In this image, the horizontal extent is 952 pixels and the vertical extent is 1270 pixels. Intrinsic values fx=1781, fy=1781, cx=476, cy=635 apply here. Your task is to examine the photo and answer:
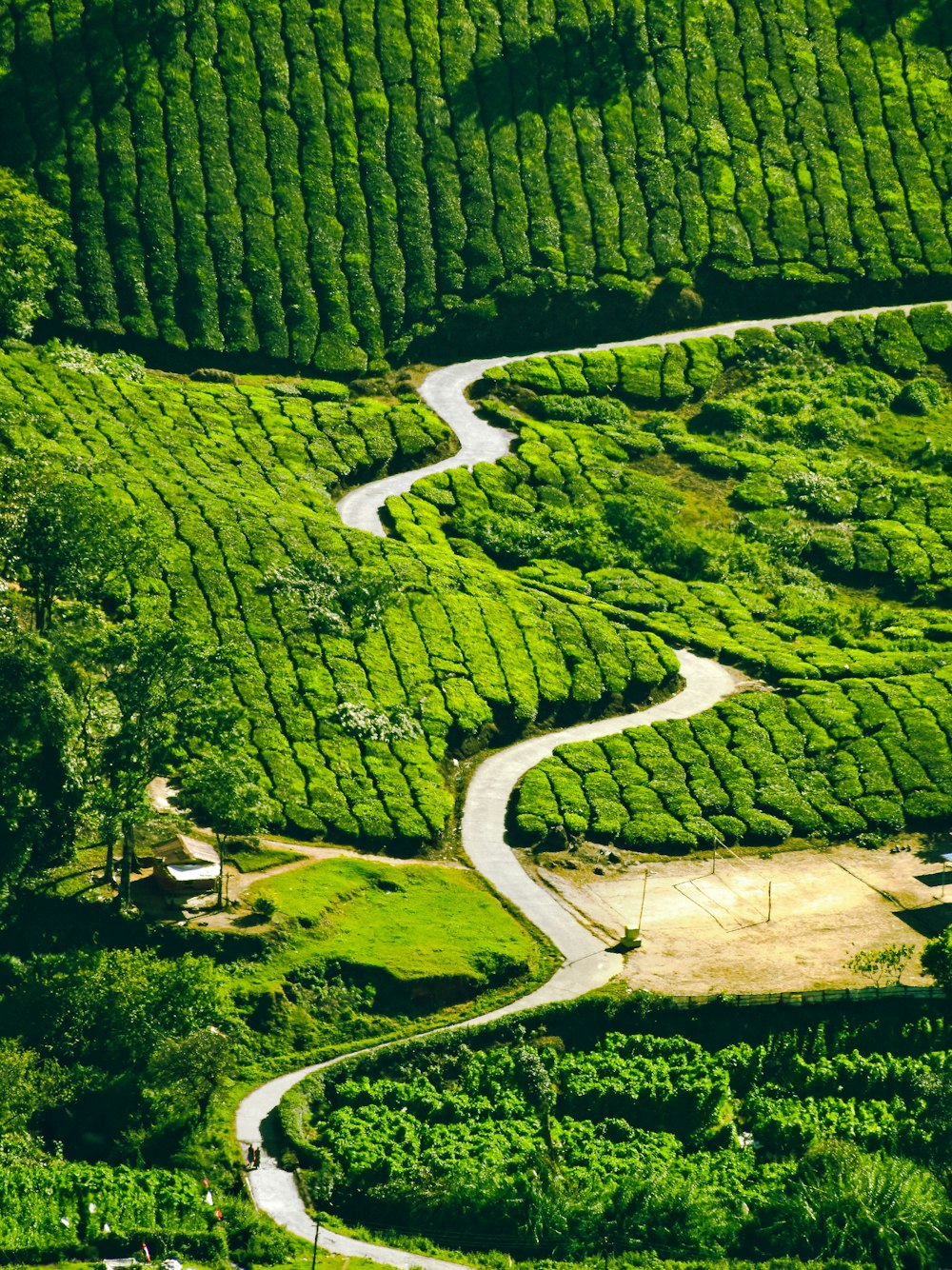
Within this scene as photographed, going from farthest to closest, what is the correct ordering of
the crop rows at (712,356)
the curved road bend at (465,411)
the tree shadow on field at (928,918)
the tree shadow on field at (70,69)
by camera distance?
1. the tree shadow on field at (70,69)
2. the crop rows at (712,356)
3. the curved road bend at (465,411)
4. the tree shadow on field at (928,918)

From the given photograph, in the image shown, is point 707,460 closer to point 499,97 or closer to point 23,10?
point 499,97

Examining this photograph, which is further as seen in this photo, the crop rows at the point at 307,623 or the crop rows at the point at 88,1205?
the crop rows at the point at 307,623

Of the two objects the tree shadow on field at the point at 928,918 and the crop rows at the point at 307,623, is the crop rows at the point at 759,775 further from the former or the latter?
the tree shadow on field at the point at 928,918

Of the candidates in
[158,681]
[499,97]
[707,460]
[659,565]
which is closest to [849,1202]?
[158,681]

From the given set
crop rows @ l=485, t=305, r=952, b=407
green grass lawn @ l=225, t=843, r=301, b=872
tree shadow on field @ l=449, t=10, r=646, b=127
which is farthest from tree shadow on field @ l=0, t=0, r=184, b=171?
green grass lawn @ l=225, t=843, r=301, b=872

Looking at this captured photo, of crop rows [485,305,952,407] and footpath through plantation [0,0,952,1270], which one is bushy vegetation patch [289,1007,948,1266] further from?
crop rows [485,305,952,407]

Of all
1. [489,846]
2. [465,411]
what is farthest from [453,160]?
[489,846]

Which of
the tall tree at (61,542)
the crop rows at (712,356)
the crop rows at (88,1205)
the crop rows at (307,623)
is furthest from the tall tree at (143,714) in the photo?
the crop rows at (712,356)
